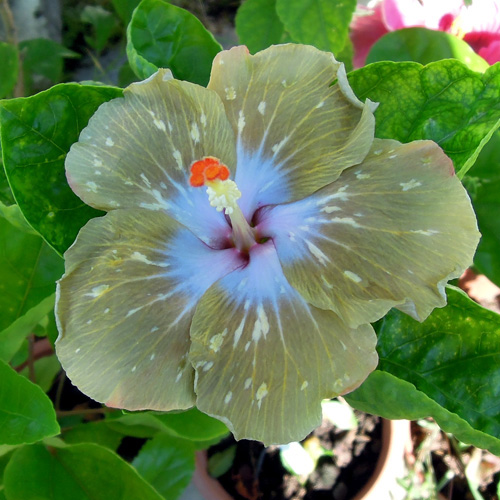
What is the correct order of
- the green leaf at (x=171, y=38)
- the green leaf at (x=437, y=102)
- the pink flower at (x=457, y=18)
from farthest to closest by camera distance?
1. the pink flower at (x=457, y=18)
2. the green leaf at (x=171, y=38)
3. the green leaf at (x=437, y=102)

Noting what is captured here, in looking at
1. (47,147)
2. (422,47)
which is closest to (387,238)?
(47,147)

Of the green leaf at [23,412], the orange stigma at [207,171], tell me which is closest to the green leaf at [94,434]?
the green leaf at [23,412]

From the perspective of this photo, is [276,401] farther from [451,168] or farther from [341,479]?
[341,479]

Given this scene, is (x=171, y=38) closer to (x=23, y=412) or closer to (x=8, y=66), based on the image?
(x=23, y=412)

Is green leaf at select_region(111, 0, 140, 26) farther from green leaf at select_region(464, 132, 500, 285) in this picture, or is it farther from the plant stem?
green leaf at select_region(464, 132, 500, 285)

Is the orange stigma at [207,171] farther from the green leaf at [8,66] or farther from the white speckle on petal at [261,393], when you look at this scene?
the green leaf at [8,66]

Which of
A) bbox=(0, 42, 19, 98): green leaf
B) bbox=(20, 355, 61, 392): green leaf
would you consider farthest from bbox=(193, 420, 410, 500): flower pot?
bbox=(0, 42, 19, 98): green leaf

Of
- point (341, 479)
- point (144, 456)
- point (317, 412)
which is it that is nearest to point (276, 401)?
point (317, 412)
